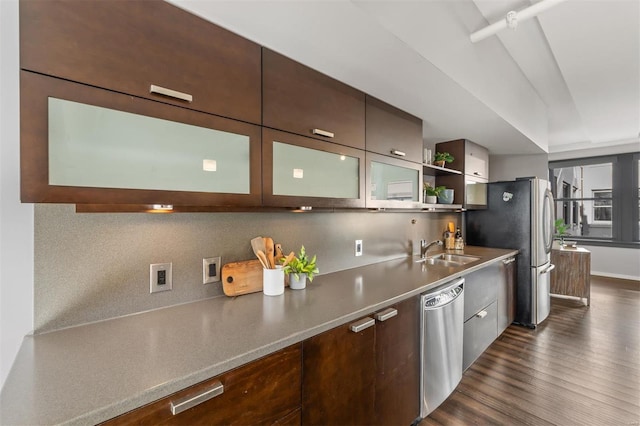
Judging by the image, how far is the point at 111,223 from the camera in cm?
117

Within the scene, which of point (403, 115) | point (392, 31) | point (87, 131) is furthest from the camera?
point (403, 115)

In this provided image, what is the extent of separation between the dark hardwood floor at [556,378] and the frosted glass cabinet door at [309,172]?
1.50 m

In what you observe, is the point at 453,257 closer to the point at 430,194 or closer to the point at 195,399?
the point at 430,194

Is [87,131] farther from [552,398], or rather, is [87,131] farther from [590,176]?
[590,176]

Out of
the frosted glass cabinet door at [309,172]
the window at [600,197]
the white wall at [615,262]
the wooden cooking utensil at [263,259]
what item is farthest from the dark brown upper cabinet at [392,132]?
the white wall at [615,262]

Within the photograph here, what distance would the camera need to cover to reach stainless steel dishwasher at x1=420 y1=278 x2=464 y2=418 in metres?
1.67

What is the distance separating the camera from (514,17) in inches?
67.8

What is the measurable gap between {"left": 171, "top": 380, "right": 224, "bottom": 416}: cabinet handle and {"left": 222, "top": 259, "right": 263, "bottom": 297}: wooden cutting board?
2.04 feet

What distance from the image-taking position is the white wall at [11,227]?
972 millimetres

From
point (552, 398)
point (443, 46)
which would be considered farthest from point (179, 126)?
point (552, 398)

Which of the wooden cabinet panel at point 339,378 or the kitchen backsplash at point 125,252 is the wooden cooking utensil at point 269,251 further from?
the wooden cabinet panel at point 339,378

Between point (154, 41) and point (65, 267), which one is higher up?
point (154, 41)

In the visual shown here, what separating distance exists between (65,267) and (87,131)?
0.53m

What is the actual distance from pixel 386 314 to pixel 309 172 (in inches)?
32.3
